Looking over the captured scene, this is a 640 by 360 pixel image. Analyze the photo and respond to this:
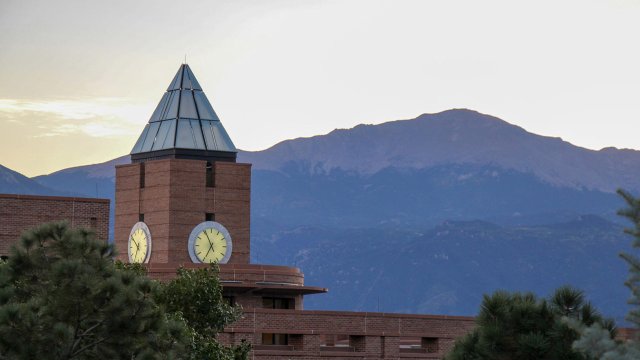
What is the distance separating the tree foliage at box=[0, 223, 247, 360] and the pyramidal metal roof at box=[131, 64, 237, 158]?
55.1 metres

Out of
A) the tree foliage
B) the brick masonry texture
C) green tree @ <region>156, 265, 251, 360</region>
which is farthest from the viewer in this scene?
the brick masonry texture

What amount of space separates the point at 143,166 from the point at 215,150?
556 cm

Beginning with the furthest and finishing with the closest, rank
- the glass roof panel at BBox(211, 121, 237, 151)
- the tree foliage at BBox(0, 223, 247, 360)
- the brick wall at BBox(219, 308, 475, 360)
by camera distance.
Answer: the glass roof panel at BBox(211, 121, 237, 151)
the brick wall at BBox(219, 308, 475, 360)
the tree foliage at BBox(0, 223, 247, 360)

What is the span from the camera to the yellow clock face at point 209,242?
94562 millimetres

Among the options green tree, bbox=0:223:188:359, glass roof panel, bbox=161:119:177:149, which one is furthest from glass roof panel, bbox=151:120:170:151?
green tree, bbox=0:223:188:359

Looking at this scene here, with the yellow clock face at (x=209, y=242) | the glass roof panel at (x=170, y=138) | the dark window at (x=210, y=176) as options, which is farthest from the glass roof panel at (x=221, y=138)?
the yellow clock face at (x=209, y=242)

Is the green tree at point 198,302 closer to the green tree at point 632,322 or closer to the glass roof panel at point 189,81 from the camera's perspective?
the green tree at point 632,322

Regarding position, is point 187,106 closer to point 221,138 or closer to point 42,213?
point 221,138

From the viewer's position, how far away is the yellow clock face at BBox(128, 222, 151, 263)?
96.8m

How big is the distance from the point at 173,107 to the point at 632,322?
73.3 m

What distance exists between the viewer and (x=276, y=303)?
86438 millimetres

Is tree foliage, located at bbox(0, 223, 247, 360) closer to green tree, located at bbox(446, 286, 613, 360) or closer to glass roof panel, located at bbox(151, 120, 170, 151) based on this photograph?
green tree, located at bbox(446, 286, 613, 360)

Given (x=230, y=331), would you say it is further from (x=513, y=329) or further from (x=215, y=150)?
(x=513, y=329)

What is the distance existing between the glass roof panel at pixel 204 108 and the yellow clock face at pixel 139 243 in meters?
8.26
